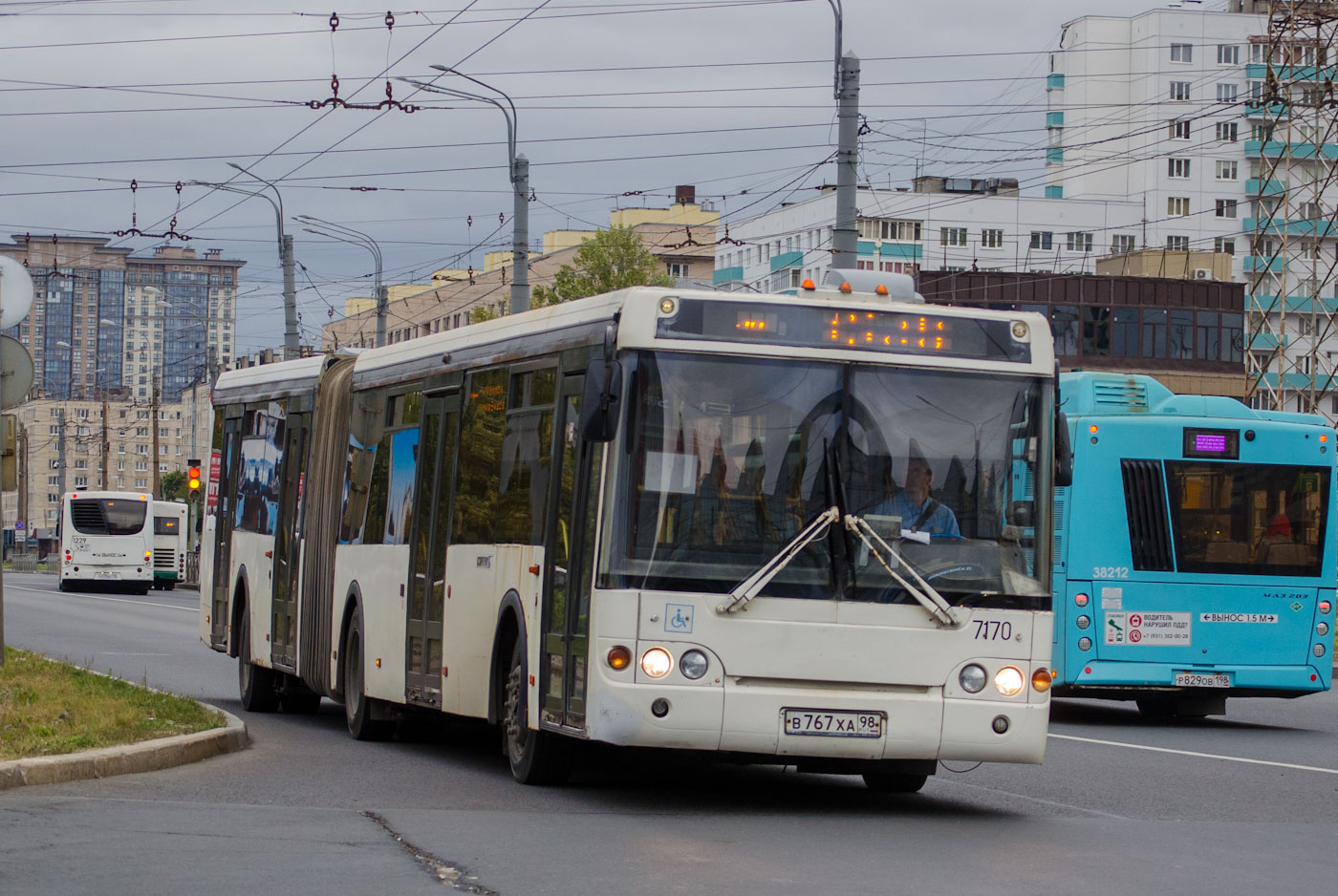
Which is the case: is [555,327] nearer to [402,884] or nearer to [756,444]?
[756,444]

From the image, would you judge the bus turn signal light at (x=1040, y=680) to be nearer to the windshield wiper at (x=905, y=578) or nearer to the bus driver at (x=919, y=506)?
the windshield wiper at (x=905, y=578)

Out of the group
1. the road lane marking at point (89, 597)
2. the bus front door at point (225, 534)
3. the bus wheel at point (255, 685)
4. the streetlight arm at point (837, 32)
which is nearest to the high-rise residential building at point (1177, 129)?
the road lane marking at point (89, 597)

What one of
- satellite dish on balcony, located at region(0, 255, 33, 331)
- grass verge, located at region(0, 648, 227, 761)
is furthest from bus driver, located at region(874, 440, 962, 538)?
satellite dish on balcony, located at region(0, 255, 33, 331)

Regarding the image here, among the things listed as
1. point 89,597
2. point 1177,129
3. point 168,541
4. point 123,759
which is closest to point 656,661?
point 123,759

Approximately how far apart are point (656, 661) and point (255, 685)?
28.2 ft

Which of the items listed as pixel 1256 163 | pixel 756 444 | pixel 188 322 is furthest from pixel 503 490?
pixel 188 322

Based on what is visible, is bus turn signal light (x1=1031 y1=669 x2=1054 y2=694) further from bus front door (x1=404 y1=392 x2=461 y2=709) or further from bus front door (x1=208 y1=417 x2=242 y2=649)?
bus front door (x1=208 y1=417 x2=242 y2=649)

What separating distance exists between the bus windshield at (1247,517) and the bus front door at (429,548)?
763cm

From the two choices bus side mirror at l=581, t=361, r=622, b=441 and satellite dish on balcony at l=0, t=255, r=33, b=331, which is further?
satellite dish on balcony at l=0, t=255, r=33, b=331

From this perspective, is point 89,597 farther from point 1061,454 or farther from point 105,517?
point 1061,454

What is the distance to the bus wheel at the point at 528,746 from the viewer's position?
454 inches

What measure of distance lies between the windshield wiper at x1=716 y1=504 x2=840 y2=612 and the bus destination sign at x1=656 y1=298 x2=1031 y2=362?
91 centimetres

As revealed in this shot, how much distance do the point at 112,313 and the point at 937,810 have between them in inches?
6712

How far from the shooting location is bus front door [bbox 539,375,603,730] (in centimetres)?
1059
